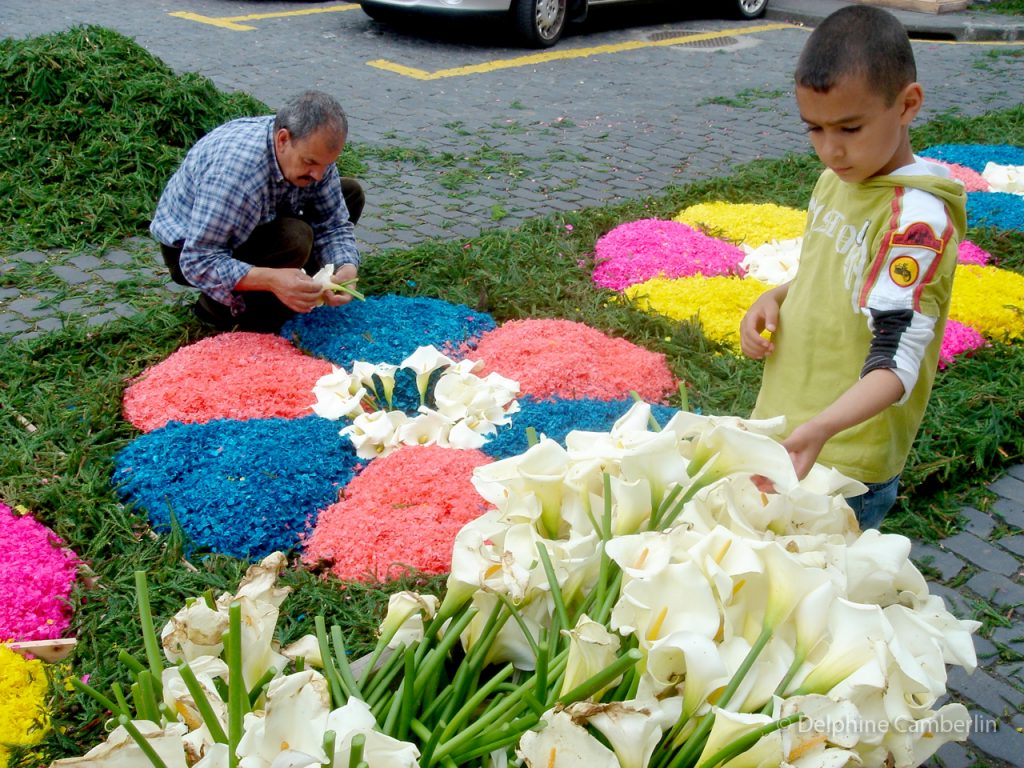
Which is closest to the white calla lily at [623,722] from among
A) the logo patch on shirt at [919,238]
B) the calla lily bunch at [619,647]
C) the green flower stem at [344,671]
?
the calla lily bunch at [619,647]

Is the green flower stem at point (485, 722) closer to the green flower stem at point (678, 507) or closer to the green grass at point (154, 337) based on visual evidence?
the green flower stem at point (678, 507)

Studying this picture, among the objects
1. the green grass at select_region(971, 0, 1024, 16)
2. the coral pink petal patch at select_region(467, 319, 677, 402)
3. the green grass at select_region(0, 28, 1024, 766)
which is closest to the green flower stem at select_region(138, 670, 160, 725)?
the green grass at select_region(0, 28, 1024, 766)

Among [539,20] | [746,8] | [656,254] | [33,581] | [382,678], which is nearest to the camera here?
[382,678]

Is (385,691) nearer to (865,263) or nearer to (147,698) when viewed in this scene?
(147,698)

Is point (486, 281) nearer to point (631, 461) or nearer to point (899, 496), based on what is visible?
point (899, 496)

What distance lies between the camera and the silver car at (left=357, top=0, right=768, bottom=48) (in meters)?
9.16

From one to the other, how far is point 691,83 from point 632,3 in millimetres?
3139

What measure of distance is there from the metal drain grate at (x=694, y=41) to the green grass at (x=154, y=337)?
12.5 ft

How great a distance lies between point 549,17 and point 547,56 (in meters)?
0.49

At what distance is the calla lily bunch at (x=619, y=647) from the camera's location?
1149 mm

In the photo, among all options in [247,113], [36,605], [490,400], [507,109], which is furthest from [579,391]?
[507,109]

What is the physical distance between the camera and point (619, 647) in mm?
1318

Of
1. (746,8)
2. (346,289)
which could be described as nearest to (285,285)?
(346,289)

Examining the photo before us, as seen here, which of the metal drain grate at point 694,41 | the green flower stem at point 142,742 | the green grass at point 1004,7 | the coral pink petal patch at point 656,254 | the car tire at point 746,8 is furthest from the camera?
the green grass at point 1004,7
